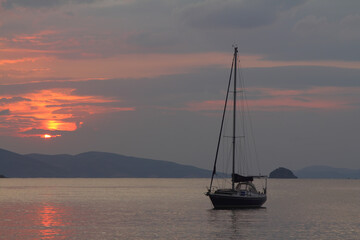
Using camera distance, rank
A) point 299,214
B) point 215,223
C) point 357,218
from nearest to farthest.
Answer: point 215,223
point 357,218
point 299,214

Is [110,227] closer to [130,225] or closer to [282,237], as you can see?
[130,225]

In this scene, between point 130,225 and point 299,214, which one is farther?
point 299,214

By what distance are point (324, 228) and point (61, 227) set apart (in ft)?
98.9

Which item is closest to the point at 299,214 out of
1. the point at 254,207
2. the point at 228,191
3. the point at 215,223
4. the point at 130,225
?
the point at 254,207

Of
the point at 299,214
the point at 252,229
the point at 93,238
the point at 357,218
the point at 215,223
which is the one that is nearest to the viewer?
the point at 93,238

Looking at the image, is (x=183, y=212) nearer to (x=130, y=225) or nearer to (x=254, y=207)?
(x=254, y=207)

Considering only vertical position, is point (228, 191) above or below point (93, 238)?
above

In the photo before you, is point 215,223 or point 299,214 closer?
point 215,223

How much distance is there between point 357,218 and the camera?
86.9 metres

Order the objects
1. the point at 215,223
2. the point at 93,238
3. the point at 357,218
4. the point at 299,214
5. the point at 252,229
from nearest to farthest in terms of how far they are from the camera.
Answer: the point at 93,238
the point at 252,229
the point at 215,223
the point at 357,218
the point at 299,214

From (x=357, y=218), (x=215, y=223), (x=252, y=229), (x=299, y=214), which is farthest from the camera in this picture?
(x=299, y=214)

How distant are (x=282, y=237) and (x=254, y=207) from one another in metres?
32.8

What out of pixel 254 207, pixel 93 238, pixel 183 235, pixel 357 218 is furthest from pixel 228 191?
pixel 93 238

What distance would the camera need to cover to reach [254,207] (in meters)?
94.2
